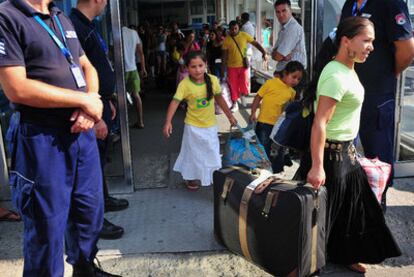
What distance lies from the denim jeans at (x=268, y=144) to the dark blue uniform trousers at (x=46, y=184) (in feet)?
6.95

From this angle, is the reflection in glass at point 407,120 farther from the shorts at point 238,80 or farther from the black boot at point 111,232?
the shorts at point 238,80

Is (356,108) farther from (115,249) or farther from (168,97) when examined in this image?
(168,97)

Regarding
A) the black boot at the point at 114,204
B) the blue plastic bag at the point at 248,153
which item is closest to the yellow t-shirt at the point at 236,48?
the blue plastic bag at the point at 248,153

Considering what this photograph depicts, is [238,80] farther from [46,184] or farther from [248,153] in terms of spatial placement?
[46,184]

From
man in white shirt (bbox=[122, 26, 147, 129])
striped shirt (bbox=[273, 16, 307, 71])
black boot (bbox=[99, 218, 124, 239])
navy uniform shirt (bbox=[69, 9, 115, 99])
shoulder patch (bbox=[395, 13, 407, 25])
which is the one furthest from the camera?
man in white shirt (bbox=[122, 26, 147, 129])

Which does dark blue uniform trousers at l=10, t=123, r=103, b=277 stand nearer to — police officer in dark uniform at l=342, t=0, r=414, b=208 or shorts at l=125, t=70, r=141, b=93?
police officer in dark uniform at l=342, t=0, r=414, b=208

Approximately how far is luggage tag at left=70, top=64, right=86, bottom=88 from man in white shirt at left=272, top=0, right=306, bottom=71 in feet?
9.73

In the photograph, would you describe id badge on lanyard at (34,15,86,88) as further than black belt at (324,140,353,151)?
No

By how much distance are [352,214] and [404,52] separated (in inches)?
45.0

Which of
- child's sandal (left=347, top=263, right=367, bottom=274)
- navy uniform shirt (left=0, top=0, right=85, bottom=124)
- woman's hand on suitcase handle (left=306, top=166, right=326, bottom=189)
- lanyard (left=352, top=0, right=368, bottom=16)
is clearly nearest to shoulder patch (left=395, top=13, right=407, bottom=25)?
lanyard (left=352, top=0, right=368, bottom=16)

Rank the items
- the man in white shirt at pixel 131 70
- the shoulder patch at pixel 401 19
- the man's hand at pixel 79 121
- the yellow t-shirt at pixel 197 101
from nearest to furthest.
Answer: the man's hand at pixel 79 121
the shoulder patch at pixel 401 19
the yellow t-shirt at pixel 197 101
the man in white shirt at pixel 131 70

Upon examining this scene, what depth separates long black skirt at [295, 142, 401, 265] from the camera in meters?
2.54

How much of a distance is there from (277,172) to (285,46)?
1484 millimetres

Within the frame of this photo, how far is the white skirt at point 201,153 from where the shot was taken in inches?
156
